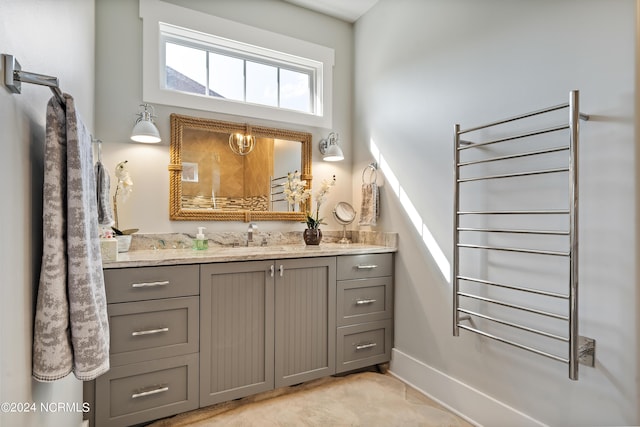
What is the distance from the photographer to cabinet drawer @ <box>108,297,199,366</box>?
5.71ft

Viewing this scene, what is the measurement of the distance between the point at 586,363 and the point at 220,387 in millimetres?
1776

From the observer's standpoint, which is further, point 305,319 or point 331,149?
point 331,149

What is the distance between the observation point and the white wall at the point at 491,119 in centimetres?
139

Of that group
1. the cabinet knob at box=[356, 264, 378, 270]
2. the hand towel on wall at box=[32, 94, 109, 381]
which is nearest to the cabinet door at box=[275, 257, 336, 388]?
the cabinet knob at box=[356, 264, 378, 270]

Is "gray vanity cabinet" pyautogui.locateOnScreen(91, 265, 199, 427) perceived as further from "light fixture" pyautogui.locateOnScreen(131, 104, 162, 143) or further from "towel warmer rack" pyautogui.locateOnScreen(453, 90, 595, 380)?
"towel warmer rack" pyautogui.locateOnScreen(453, 90, 595, 380)

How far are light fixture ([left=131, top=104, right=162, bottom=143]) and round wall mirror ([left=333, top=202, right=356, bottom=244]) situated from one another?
4.70ft

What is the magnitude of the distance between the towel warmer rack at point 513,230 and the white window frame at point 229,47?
139cm

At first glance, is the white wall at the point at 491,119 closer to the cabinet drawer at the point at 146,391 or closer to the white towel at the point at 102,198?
the cabinet drawer at the point at 146,391

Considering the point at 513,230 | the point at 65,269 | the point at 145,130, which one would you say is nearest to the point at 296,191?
the point at 145,130

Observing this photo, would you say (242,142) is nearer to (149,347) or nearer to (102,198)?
(102,198)

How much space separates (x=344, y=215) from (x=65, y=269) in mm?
2179

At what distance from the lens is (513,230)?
5.66 ft

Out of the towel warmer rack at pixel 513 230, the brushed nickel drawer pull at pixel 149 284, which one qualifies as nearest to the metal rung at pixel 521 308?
the towel warmer rack at pixel 513 230

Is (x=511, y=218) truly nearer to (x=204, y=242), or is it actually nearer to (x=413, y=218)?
(x=413, y=218)
